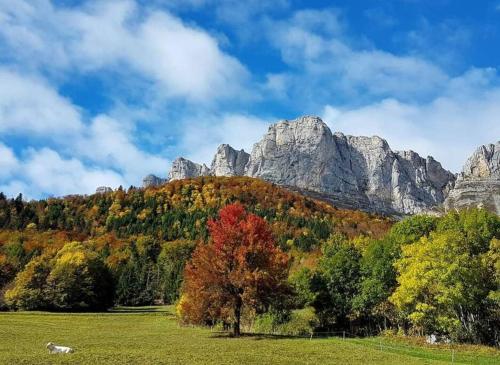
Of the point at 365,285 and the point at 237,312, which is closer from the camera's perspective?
the point at 237,312

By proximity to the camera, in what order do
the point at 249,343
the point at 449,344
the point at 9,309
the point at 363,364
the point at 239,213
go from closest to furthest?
the point at 363,364, the point at 249,343, the point at 449,344, the point at 239,213, the point at 9,309

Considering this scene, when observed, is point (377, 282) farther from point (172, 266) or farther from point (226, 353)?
point (172, 266)

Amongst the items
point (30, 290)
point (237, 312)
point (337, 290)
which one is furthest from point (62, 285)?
point (337, 290)

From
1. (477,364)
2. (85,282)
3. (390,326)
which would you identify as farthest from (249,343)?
(85,282)

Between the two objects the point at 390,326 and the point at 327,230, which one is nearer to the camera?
the point at 390,326

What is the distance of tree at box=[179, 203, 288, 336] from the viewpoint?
49969 millimetres

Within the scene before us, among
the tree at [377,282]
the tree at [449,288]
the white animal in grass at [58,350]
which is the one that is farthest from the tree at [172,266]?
the white animal in grass at [58,350]

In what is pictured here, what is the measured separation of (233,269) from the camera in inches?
1978

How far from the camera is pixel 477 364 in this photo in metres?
36.3

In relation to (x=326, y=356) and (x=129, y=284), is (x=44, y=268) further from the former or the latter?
(x=326, y=356)

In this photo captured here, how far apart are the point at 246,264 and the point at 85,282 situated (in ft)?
201

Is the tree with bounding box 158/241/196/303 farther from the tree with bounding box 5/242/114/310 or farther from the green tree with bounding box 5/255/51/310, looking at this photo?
the green tree with bounding box 5/255/51/310

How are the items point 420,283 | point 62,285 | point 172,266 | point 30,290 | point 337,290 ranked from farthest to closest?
1. point 172,266
2. point 62,285
3. point 30,290
4. point 337,290
5. point 420,283

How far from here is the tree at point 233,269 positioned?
4997cm
